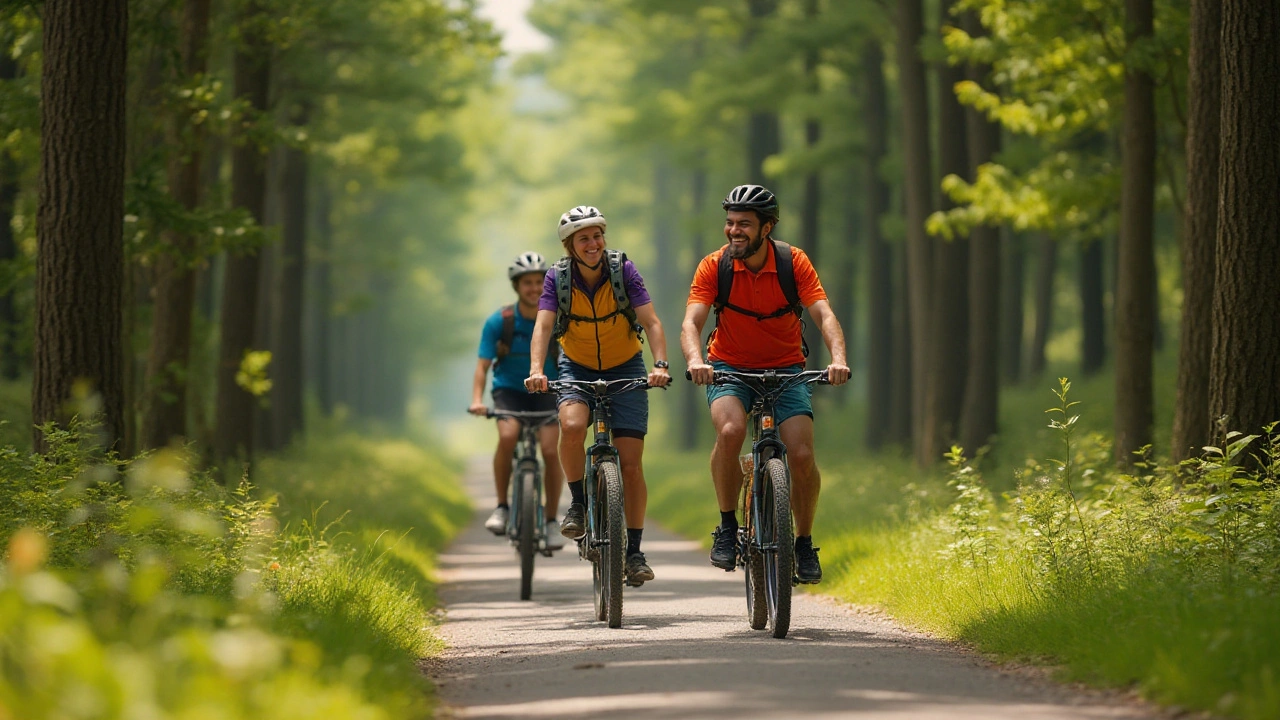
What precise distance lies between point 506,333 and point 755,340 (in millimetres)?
3910

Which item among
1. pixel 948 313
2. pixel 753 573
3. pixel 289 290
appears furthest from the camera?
pixel 289 290

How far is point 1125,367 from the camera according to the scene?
1549 centimetres

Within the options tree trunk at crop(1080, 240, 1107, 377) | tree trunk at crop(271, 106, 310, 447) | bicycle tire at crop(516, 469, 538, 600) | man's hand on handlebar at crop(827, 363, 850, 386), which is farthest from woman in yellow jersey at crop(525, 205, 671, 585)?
tree trunk at crop(1080, 240, 1107, 377)

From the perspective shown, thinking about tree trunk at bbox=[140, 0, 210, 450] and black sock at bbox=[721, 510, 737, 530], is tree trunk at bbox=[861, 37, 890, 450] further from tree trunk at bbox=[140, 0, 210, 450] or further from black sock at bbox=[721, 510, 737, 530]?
black sock at bbox=[721, 510, 737, 530]

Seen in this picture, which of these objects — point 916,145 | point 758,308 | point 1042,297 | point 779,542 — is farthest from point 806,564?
point 1042,297

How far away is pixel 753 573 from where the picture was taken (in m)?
8.87

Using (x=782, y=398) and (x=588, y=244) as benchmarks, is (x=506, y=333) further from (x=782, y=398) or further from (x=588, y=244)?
(x=782, y=398)

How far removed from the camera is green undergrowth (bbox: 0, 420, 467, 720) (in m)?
4.05

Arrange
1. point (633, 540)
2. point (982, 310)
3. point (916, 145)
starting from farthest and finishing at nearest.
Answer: point (916, 145)
point (982, 310)
point (633, 540)

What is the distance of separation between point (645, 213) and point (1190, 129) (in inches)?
1545

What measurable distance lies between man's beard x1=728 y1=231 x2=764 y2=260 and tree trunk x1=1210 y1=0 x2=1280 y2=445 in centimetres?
324

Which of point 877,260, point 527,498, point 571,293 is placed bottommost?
point 527,498

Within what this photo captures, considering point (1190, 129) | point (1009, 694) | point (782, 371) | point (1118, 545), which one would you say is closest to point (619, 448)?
point (782, 371)

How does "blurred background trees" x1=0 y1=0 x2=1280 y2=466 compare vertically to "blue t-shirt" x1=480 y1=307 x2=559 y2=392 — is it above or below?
above
